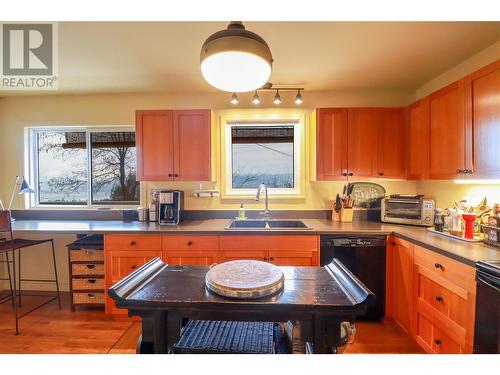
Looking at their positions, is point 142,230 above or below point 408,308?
above

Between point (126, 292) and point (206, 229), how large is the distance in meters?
1.30

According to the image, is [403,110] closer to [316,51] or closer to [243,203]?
[316,51]

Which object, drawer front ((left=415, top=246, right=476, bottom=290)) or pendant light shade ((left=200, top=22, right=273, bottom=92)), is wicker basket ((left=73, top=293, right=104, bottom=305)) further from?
drawer front ((left=415, top=246, right=476, bottom=290))

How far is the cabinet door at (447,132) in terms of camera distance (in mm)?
1929

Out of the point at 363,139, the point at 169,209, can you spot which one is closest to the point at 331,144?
the point at 363,139

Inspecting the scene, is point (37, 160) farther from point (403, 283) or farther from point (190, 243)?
point (403, 283)

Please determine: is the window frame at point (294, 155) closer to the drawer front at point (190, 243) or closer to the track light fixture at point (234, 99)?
the track light fixture at point (234, 99)

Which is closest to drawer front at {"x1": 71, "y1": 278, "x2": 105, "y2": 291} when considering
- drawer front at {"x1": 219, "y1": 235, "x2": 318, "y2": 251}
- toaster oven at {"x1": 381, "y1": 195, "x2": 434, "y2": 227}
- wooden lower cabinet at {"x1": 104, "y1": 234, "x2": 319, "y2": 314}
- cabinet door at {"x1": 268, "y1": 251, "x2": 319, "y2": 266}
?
wooden lower cabinet at {"x1": 104, "y1": 234, "x2": 319, "y2": 314}

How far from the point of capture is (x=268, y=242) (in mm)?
2283

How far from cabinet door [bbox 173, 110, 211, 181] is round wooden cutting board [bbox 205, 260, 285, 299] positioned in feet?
5.06

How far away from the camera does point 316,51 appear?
6.66 feet

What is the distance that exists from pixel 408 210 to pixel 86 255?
127 inches
